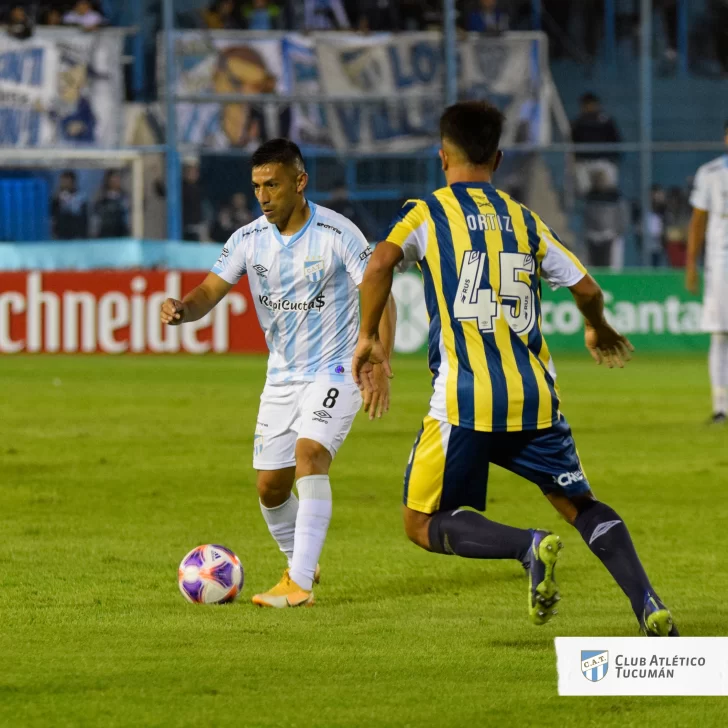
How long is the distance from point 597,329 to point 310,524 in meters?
1.53

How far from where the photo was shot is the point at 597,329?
18.6ft

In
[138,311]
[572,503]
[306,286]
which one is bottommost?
[138,311]

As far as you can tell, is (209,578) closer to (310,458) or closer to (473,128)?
(310,458)

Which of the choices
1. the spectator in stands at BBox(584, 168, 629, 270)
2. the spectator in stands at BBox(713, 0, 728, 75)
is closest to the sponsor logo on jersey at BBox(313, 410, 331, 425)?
the spectator in stands at BBox(584, 168, 629, 270)

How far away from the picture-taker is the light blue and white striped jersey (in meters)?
6.79

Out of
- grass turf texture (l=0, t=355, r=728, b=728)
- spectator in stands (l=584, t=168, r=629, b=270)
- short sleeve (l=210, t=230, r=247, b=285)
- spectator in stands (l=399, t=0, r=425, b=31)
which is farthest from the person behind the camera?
spectator in stands (l=399, t=0, r=425, b=31)

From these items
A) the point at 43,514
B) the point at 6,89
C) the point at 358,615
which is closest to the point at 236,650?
the point at 358,615

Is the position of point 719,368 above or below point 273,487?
below

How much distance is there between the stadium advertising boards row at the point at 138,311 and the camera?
67.8 feet

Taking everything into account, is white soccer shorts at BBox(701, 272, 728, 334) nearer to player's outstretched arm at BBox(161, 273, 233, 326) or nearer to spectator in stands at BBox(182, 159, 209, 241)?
player's outstretched arm at BBox(161, 273, 233, 326)

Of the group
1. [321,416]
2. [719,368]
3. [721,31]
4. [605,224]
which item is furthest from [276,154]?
[721,31]

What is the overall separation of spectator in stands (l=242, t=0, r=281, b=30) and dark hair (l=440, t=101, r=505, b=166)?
760 inches

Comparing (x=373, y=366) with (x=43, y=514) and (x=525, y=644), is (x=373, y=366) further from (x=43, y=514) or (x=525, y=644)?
(x=43, y=514)

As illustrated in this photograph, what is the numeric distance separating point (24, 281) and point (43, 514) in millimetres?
11948
